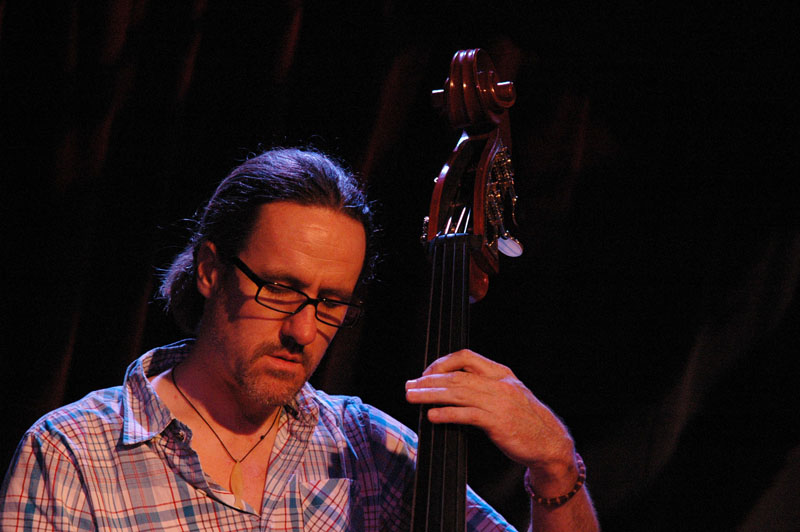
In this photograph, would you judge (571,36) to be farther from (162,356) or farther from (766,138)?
(162,356)

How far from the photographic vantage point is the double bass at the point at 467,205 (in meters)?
1.25

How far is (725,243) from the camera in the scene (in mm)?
1891

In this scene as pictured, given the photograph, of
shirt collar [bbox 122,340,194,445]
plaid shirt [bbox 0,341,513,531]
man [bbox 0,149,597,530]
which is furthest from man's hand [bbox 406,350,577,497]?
shirt collar [bbox 122,340,194,445]

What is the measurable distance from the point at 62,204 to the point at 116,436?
0.76 m

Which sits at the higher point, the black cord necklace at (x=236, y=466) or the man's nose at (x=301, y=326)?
the man's nose at (x=301, y=326)

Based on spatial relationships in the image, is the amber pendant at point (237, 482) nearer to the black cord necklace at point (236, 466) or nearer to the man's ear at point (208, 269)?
the black cord necklace at point (236, 466)

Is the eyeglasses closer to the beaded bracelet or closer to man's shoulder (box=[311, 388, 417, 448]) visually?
man's shoulder (box=[311, 388, 417, 448])

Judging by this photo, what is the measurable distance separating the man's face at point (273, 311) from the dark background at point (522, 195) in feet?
1.70

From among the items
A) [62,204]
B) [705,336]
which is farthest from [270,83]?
[705,336]

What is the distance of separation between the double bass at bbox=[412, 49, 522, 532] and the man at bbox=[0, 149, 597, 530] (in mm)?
107

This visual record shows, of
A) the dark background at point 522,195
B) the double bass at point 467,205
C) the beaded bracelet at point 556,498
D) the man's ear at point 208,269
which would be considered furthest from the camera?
the dark background at point 522,195

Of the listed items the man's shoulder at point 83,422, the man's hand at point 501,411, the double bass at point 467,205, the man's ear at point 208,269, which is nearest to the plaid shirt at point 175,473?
the man's shoulder at point 83,422

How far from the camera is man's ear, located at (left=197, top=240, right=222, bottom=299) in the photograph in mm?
1522

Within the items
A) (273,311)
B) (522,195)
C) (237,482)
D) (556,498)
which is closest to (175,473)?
(237,482)
